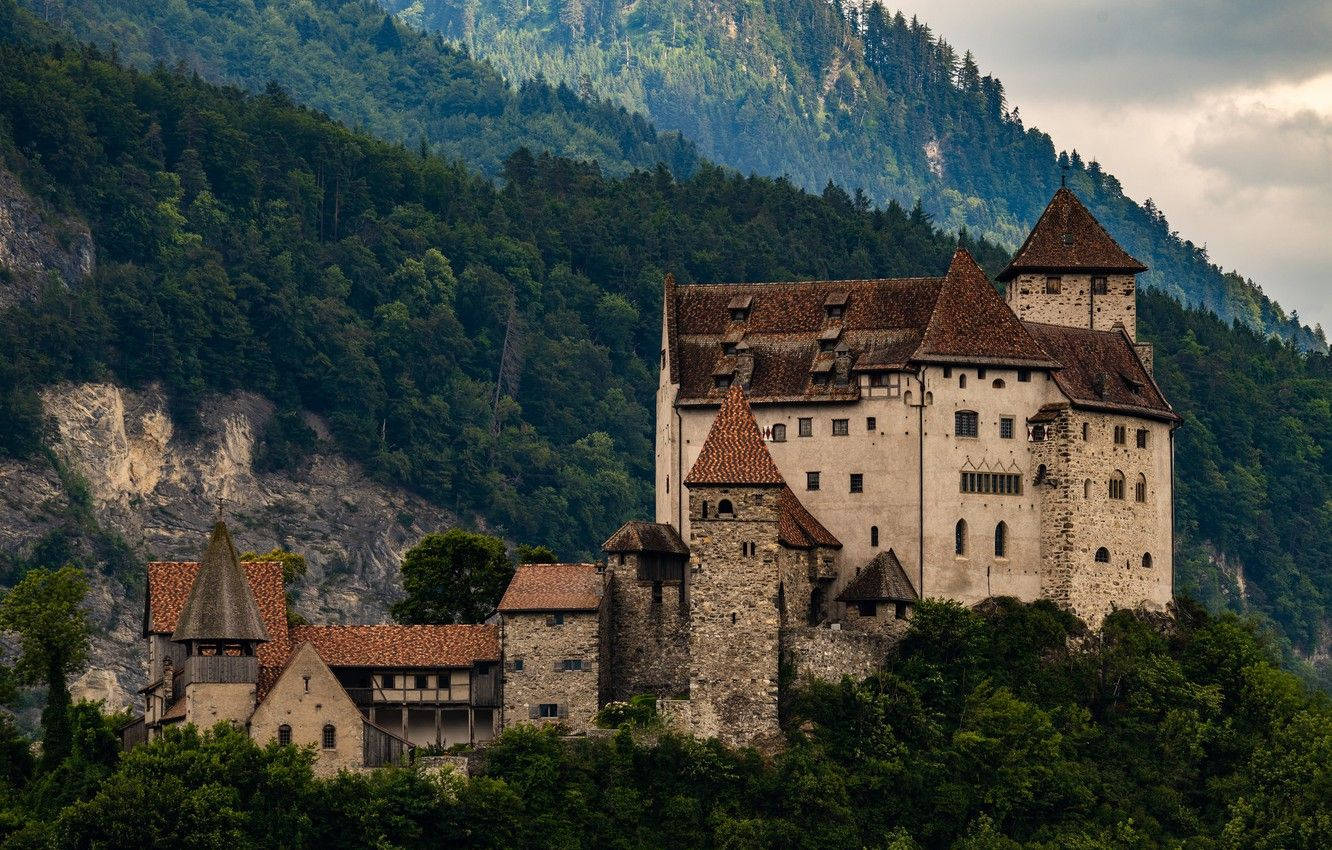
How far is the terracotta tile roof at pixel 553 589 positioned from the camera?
9950cm

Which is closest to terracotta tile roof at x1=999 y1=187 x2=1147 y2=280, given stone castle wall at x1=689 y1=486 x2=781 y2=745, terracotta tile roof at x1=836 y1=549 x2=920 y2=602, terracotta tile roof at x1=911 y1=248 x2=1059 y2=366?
terracotta tile roof at x1=911 y1=248 x2=1059 y2=366

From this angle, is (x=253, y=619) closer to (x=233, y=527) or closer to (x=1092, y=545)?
(x=1092, y=545)

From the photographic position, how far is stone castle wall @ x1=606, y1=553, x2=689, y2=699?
101 metres

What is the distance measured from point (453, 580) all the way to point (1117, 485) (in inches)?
1000

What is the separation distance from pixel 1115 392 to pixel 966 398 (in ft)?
21.4

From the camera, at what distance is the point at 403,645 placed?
100m

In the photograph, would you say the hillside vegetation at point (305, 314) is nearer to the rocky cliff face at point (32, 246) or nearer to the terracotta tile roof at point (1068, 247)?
the rocky cliff face at point (32, 246)

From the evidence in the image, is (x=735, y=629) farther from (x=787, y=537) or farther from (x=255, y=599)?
(x=255, y=599)

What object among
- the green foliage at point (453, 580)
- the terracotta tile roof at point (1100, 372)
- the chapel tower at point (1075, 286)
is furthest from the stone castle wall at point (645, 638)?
the chapel tower at point (1075, 286)

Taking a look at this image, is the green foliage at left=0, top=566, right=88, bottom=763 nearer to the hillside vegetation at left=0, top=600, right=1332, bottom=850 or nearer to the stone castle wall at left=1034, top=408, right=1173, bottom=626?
the hillside vegetation at left=0, top=600, right=1332, bottom=850

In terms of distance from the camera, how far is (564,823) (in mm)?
94688

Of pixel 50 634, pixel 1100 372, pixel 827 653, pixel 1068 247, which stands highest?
pixel 1068 247

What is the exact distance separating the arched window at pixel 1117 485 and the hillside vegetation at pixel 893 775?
14.8 feet

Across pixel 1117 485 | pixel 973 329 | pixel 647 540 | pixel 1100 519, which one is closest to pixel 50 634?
pixel 647 540
